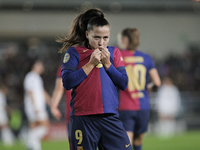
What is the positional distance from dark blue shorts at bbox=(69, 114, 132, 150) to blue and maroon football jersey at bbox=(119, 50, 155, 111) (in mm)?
2180

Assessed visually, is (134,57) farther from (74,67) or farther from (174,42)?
(174,42)

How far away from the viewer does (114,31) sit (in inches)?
896

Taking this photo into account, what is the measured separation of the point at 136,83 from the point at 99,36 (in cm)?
236

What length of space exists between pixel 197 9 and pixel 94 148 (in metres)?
21.6

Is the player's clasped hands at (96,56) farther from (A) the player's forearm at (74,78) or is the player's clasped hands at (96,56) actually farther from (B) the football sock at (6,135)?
(B) the football sock at (6,135)

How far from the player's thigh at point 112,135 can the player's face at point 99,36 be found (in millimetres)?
678

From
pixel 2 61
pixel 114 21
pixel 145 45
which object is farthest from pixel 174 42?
pixel 2 61

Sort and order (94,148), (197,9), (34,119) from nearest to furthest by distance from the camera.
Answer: (94,148) → (34,119) → (197,9)

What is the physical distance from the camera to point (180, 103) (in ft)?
50.2

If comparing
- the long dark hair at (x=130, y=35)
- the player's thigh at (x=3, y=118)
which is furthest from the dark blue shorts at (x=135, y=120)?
the player's thigh at (x=3, y=118)

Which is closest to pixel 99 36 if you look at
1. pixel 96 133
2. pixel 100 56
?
pixel 100 56

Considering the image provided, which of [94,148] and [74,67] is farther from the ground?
[74,67]

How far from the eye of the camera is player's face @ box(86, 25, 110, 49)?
3074 millimetres

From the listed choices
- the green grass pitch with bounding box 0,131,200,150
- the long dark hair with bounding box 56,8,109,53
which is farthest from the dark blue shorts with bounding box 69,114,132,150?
the green grass pitch with bounding box 0,131,200,150
